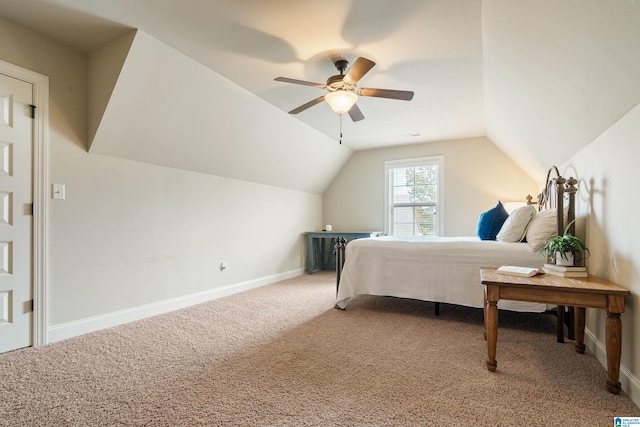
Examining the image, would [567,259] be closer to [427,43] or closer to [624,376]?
[624,376]

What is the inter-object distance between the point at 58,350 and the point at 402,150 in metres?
5.36

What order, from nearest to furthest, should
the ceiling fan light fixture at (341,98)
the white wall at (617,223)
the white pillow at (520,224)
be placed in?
the white wall at (617,223)
the ceiling fan light fixture at (341,98)
the white pillow at (520,224)

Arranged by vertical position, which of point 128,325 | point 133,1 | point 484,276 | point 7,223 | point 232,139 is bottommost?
point 128,325

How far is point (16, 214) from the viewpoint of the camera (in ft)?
7.95

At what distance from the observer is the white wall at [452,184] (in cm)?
503

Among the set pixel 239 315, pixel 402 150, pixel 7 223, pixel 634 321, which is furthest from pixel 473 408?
pixel 402 150

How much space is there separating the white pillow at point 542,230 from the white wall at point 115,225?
342 centimetres

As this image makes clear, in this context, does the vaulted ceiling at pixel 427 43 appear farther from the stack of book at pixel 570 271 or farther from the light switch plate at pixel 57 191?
the stack of book at pixel 570 271

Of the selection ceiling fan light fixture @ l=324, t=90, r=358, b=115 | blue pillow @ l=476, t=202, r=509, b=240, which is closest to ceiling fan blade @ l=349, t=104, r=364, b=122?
ceiling fan light fixture @ l=324, t=90, r=358, b=115

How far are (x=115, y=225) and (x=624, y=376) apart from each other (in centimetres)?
393

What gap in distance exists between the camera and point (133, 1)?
2.05 metres

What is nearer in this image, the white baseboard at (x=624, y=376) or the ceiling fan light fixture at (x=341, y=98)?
the white baseboard at (x=624, y=376)

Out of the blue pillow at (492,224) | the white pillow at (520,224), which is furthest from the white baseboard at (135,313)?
the white pillow at (520,224)

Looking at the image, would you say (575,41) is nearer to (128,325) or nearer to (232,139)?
(232,139)
